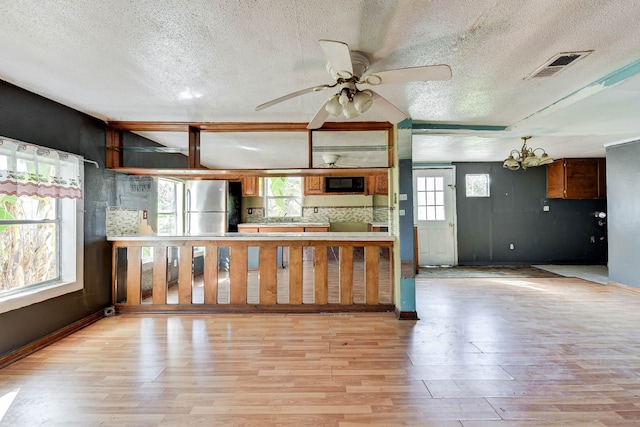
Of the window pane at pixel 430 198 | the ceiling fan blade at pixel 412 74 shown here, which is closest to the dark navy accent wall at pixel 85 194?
the ceiling fan blade at pixel 412 74

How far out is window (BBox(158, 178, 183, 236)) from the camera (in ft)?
14.6

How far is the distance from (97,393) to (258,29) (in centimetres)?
236

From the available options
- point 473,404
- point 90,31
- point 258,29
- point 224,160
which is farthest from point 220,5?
point 224,160

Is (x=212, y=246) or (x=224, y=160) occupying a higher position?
(x=224, y=160)

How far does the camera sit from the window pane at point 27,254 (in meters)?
2.29

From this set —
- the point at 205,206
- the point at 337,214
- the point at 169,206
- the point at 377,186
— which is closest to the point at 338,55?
the point at 169,206

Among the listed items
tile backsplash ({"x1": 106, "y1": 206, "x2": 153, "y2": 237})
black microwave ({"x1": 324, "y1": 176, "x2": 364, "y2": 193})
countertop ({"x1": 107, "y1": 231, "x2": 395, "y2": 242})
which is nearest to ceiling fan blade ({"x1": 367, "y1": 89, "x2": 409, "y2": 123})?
countertop ({"x1": 107, "y1": 231, "x2": 395, "y2": 242})

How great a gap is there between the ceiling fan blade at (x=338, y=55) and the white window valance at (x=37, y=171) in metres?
2.43

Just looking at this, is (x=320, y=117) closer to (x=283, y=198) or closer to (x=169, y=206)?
(x=169, y=206)

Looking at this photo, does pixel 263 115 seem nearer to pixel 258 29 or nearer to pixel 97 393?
pixel 258 29

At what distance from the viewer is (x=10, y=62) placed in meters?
1.92

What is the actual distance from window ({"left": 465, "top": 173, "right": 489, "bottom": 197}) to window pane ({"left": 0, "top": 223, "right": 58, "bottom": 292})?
6537 millimetres

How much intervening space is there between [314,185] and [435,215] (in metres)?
2.60

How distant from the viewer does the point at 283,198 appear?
6.46 meters
